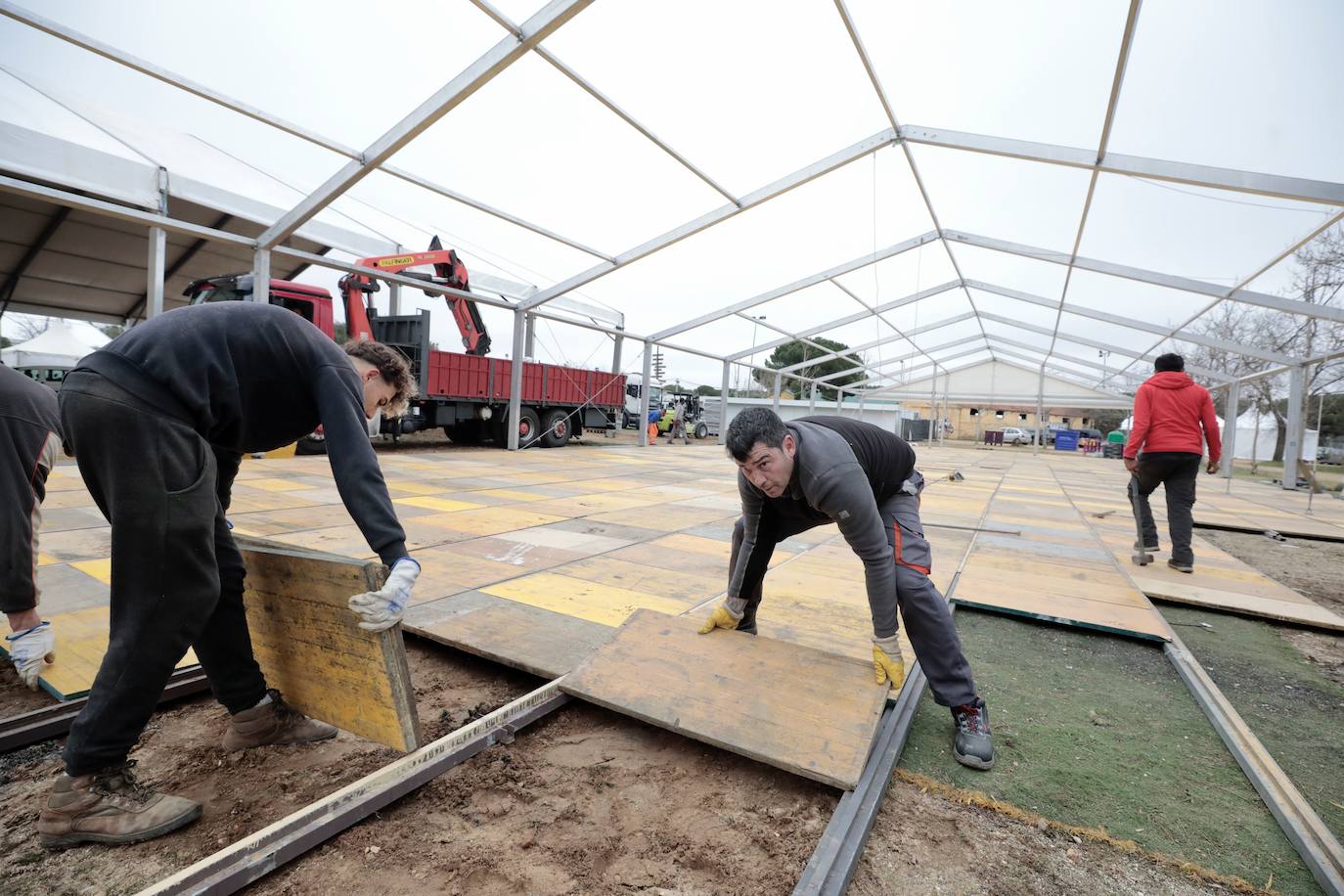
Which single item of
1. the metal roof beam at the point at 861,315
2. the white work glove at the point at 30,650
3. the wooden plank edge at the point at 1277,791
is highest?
the metal roof beam at the point at 861,315

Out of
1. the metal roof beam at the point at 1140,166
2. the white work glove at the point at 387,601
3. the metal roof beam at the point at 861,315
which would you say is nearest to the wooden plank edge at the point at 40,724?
the white work glove at the point at 387,601

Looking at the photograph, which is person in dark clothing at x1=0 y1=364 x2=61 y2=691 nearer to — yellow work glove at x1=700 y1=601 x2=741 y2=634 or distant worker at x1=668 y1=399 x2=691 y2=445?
yellow work glove at x1=700 y1=601 x2=741 y2=634

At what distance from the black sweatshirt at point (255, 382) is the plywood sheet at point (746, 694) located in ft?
3.27

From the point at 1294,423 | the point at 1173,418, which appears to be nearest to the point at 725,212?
the point at 1173,418

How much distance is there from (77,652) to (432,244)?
10.6 m

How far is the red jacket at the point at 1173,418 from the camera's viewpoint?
4547mm

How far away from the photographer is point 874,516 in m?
1.97

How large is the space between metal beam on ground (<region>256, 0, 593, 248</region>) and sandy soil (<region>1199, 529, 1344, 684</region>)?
6.98 metres

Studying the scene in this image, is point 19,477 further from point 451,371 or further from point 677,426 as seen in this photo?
point 677,426

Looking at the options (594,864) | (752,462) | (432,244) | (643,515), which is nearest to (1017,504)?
(643,515)

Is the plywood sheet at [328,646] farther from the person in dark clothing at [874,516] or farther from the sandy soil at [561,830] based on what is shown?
the person in dark clothing at [874,516]

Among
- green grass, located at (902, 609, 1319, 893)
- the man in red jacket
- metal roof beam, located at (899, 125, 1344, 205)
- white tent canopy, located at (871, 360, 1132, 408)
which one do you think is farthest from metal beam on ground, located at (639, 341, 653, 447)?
white tent canopy, located at (871, 360, 1132, 408)

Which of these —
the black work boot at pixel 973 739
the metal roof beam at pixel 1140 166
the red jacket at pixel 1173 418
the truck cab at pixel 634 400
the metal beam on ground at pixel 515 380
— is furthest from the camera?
the truck cab at pixel 634 400

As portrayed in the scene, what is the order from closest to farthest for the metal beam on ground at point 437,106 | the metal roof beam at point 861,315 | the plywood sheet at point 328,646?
1. the plywood sheet at point 328,646
2. the metal beam on ground at point 437,106
3. the metal roof beam at point 861,315
